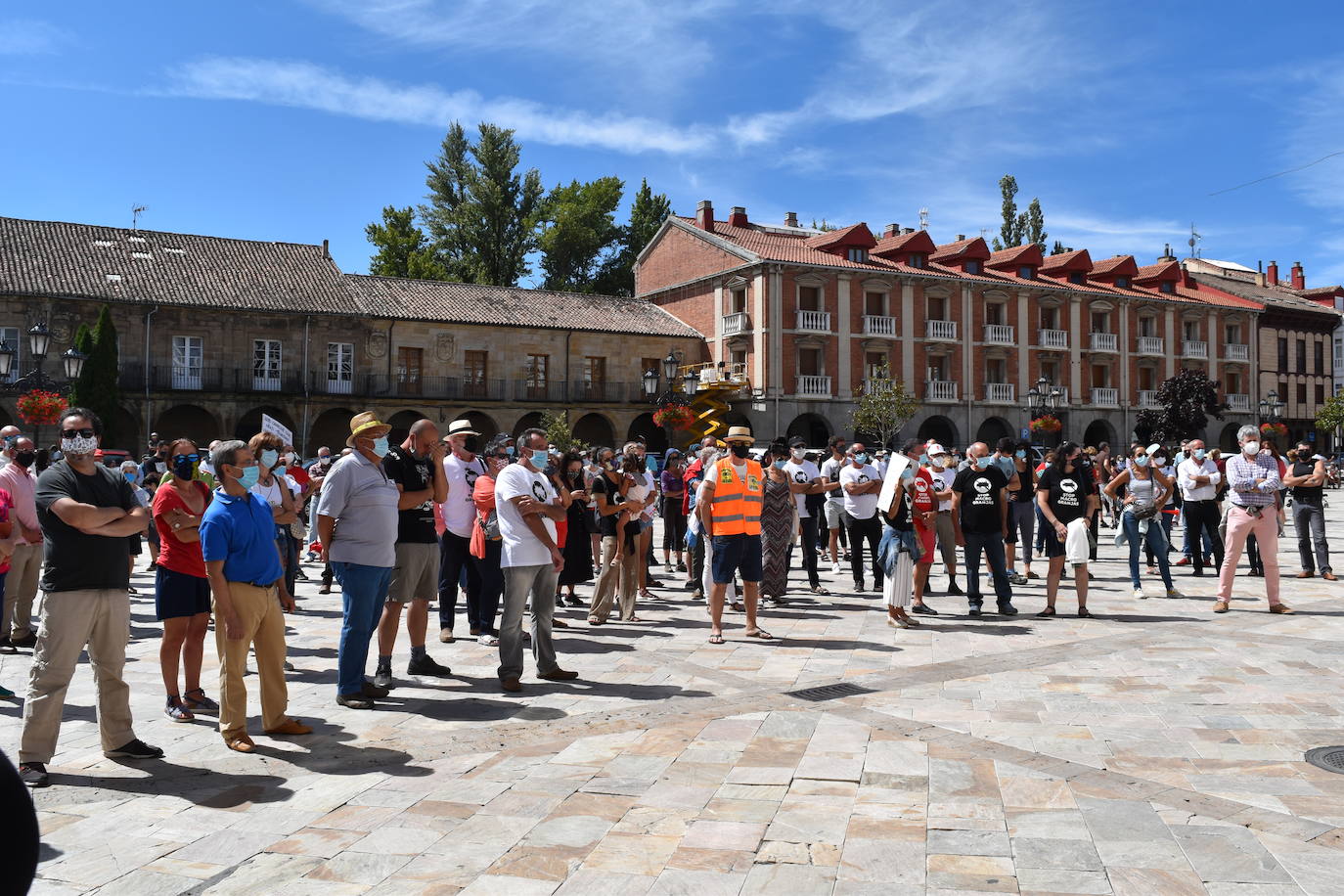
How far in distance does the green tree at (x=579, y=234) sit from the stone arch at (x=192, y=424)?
63.9ft

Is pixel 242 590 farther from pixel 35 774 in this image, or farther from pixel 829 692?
pixel 829 692

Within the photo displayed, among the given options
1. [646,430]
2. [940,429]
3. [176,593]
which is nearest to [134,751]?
[176,593]

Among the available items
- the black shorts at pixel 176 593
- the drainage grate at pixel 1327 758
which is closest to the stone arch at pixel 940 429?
the drainage grate at pixel 1327 758

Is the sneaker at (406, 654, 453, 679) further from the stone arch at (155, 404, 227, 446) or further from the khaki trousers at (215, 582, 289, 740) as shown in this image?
the stone arch at (155, 404, 227, 446)

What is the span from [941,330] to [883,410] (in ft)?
20.5

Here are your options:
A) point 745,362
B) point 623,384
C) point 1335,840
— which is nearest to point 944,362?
point 745,362

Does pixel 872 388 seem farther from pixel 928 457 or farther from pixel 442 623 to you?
pixel 442 623

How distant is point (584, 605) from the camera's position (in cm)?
1098

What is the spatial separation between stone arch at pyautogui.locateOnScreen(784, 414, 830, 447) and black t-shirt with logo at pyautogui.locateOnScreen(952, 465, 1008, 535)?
28.6m

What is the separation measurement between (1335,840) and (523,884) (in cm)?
310

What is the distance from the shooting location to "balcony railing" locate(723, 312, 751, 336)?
37875mm

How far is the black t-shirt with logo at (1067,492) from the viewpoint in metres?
9.67

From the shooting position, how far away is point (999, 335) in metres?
41.6

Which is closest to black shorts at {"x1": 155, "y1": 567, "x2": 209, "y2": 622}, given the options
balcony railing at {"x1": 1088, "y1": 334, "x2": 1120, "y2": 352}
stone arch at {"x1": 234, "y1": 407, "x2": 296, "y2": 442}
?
stone arch at {"x1": 234, "y1": 407, "x2": 296, "y2": 442}
